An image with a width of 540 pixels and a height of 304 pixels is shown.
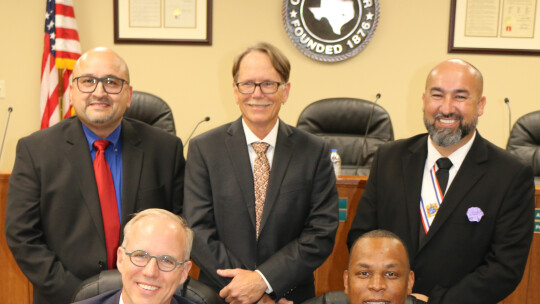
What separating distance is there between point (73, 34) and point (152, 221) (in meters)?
3.55

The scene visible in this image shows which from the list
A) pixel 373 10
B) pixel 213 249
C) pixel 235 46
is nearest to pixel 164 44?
pixel 235 46

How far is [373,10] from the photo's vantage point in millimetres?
4934

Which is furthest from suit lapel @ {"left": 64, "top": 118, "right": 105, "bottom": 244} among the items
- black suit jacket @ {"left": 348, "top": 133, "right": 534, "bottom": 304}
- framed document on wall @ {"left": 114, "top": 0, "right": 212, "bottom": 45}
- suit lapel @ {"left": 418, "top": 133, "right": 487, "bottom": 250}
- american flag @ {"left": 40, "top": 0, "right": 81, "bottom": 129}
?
framed document on wall @ {"left": 114, "top": 0, "right": 212, "bottom": 45}

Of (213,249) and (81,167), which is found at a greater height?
(81,167)

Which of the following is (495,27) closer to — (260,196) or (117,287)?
(260,196)

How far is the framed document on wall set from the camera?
5023 millimetres

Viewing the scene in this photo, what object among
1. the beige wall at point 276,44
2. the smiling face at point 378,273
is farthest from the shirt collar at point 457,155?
the beige wall at point 276,44

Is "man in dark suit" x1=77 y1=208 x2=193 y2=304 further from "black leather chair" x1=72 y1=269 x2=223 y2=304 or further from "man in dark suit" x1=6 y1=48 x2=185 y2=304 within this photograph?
"man in dark suit" x1=6 y1=48 x2=185 y2=304

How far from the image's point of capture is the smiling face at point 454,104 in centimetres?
221

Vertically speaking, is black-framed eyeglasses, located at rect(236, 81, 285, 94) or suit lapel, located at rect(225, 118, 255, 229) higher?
black-framed eyeglasses, located at rect(236, 81, 285, 94)

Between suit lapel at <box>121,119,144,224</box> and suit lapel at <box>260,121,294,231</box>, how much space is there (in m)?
0.55

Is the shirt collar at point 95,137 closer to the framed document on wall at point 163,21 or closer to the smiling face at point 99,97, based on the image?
the smiling face at point 99,97

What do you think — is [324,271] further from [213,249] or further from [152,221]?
[152,221]

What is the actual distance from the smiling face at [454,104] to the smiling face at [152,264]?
111 centimetres
